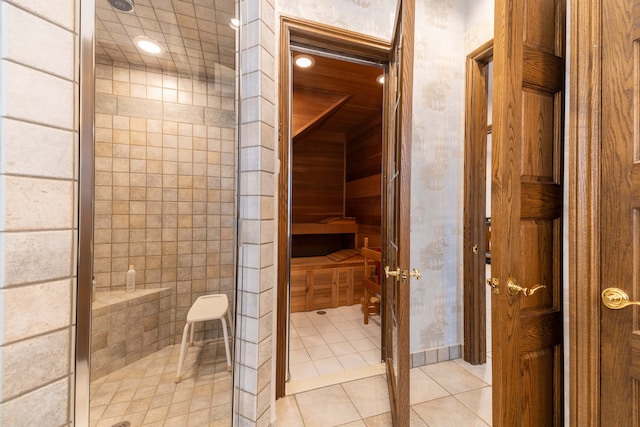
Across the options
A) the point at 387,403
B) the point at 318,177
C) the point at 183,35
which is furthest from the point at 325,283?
the point at 183,35

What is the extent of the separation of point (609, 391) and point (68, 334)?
159 cm

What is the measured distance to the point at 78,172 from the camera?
0.57 metres

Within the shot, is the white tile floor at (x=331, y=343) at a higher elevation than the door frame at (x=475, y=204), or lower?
lower

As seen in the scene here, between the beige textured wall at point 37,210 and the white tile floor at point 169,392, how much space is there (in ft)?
3.28

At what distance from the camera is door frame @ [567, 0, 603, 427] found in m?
0.81

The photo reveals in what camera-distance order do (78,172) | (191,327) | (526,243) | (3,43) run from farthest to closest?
1. (191,327)
2. (526,243)
3. (78,172)
4. (3,43)

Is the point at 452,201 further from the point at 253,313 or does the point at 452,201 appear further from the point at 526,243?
the point at 253,313

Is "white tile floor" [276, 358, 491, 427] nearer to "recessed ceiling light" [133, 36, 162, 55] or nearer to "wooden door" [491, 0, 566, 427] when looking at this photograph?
"wooden door" [491, 0, 566, 427]

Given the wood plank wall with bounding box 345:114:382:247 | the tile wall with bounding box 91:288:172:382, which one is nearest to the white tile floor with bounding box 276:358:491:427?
the tile wall with bounding box 91:288:172:382

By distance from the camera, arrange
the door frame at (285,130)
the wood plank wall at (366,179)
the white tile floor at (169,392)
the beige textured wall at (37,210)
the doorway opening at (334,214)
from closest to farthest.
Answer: the beige textured wall at (37,210), the white tile floor at (169,392), the door frame at (285,130), the doorway opening at (334,214), the wood plank wall at (366,179)

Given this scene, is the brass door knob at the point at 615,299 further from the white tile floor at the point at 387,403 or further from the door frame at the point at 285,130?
the door frame at the point at 285,130

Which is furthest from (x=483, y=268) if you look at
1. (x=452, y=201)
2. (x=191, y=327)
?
(x=191, y=327)

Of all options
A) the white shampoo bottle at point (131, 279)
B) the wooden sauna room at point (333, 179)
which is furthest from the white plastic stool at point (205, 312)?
the wooden sauna room at point (333, 179)

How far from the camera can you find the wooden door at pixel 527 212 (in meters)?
0.84
